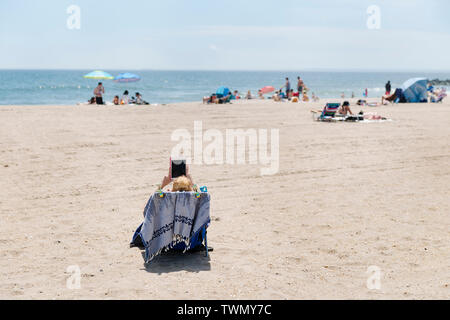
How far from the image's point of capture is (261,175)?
10.1 meters

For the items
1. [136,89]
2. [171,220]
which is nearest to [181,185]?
[171,220]

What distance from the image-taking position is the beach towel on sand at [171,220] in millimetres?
5602

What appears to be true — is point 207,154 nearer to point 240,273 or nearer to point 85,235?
point 85,235

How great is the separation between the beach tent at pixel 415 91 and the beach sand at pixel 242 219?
14.4 meters

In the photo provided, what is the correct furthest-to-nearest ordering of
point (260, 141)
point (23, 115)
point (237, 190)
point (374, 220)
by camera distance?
1. point (23, 115)
2. point (260, 141)
3. point (237, 190)
4. point (374, 220)

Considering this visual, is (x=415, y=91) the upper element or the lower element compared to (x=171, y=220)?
upper

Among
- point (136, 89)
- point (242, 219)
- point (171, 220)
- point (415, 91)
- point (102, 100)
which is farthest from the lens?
point (136, 89)

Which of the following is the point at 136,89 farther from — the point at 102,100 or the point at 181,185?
the point at 181,185

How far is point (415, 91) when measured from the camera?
92.0 ft

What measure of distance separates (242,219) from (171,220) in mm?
1885

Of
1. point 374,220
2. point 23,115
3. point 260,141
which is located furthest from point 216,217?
point 23,115

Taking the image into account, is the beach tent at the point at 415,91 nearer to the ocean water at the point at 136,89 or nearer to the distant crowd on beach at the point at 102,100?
the distant crowd on beach at the point at 102,100

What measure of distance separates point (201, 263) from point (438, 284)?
2605 mm

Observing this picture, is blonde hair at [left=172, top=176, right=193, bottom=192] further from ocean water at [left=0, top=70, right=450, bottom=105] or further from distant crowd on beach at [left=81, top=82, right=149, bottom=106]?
ocean water at [left=0, top=70, right=450, bottom=105]
